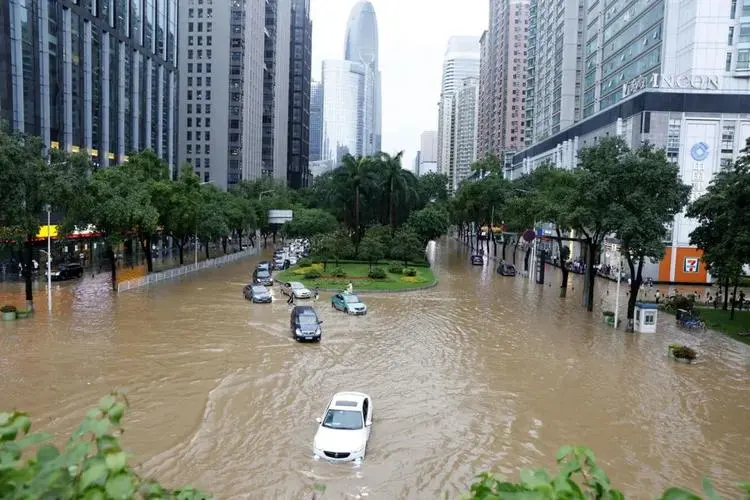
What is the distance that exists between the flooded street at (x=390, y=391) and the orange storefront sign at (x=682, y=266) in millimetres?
21183

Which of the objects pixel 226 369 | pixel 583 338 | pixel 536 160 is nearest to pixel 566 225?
pixel 583 338

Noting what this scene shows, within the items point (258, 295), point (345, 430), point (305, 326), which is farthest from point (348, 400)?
point (258, 295)

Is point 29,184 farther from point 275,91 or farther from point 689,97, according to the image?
point 275,91

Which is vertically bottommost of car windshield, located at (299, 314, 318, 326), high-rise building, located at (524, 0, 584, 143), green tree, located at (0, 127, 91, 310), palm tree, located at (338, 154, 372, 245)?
car windshield, located at (299, 314, 318, 326)

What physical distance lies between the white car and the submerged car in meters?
18.2

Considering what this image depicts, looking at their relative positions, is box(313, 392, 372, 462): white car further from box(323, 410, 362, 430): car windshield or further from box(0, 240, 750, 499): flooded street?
box(0, 240, 750, 499): flooded street

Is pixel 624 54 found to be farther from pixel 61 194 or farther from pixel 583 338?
pixel 61 194

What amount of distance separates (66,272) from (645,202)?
4171 cm

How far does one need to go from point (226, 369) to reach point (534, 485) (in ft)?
70.1

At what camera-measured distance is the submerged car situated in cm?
3559

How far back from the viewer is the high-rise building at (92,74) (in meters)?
49.2

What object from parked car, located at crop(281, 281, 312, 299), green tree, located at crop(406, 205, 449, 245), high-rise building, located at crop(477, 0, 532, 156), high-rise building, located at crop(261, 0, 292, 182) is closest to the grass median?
parked car, located at crop(281, 281, 312, 299)

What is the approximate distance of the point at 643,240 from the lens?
3234 cm

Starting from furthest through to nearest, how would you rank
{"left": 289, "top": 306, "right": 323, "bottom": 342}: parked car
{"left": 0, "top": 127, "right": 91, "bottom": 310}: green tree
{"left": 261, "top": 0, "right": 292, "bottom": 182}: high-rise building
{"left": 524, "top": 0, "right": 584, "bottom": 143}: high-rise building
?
{"left": 261, "top": 0, "right": 292, "bottom": 182}: high-rise building → {"left": 524, "top": 0, "right": 584, "bottom": 143}: high-rise building → {"left": 0, "top": 127, "right": 91, "bottom": 310}: green tree → {"left": 289, "top": 306, "right": 323, "bottom": 342}: parked car
